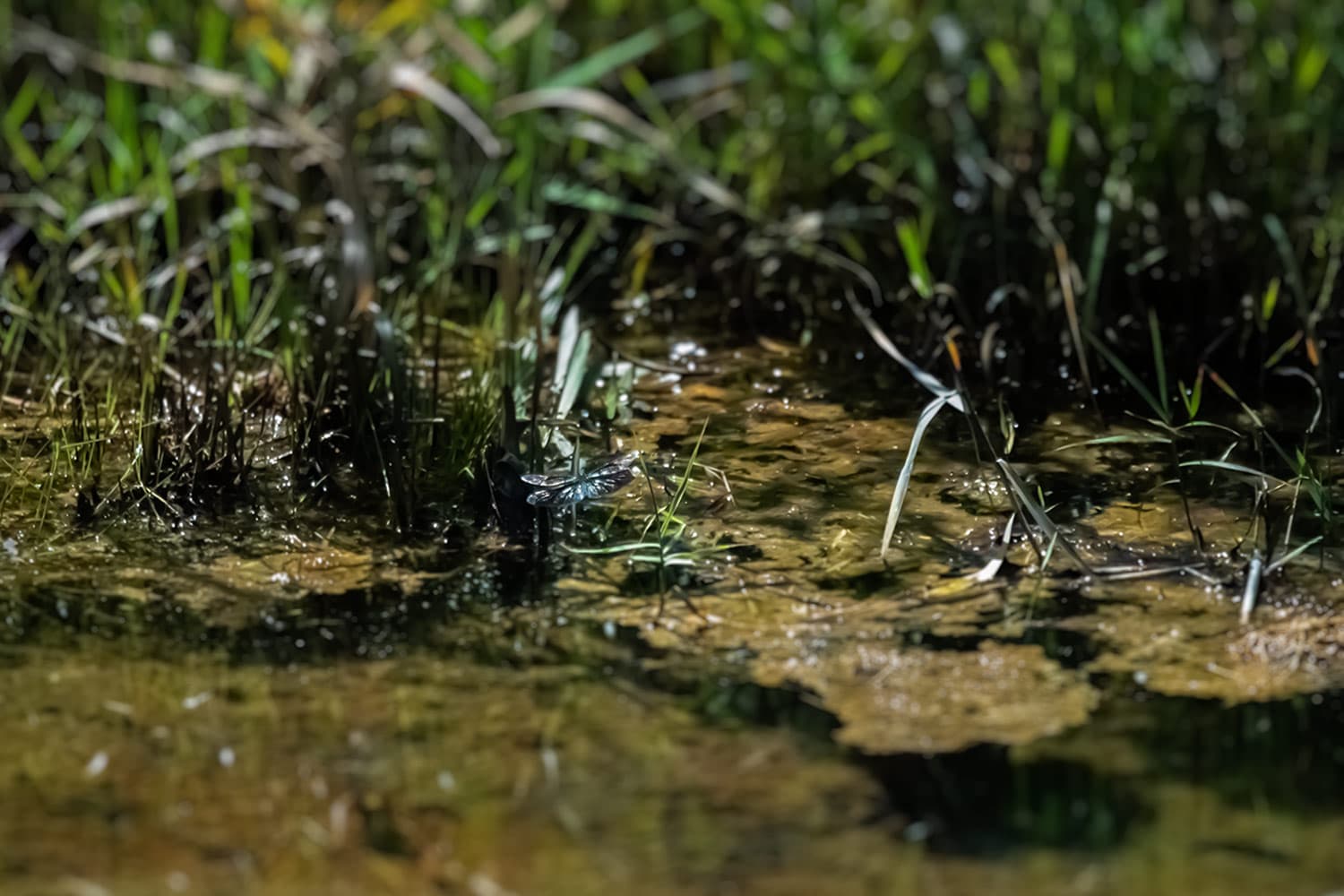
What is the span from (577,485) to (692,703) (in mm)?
429

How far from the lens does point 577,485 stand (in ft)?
4.87

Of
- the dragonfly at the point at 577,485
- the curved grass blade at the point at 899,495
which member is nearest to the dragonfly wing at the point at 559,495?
the dragonfly at the point at 577,485

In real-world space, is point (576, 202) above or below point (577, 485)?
above

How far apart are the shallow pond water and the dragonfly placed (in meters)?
0.04

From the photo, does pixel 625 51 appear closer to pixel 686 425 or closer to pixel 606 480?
pixel 686 425

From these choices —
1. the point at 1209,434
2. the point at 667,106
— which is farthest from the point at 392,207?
the point at 1209,434

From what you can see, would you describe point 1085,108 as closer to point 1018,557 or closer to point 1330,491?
point 1330,491

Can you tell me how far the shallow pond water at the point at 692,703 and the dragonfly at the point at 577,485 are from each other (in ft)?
0.12

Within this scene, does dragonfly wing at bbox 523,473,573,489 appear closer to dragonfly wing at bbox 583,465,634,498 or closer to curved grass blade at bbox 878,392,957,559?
dragonfly wing at bbox 583,465,634,498

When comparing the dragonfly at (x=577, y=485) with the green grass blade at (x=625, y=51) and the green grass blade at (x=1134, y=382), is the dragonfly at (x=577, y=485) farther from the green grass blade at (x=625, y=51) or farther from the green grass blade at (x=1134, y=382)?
the green grass blade at (x=625, y=51)

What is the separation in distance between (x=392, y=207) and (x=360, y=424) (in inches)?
33.3

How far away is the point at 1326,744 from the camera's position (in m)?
1.03

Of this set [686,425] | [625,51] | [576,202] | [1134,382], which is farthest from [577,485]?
[625,51]

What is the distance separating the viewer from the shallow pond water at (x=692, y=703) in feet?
2.99
